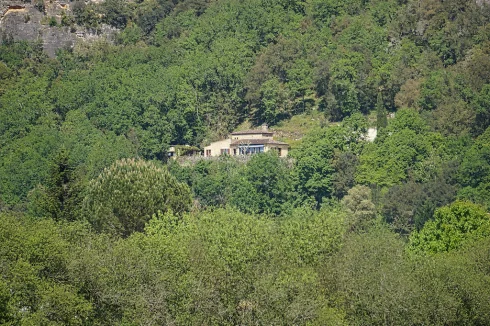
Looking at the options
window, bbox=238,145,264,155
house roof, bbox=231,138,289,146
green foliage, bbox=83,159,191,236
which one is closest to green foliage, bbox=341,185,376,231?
house roof, bbox=231,138,289,146

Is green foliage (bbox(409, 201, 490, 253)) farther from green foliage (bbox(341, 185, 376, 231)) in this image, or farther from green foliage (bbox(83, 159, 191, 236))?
green foliage (bbox(341, 185, 376, 231))

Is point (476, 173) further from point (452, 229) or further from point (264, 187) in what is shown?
point (452, 229)

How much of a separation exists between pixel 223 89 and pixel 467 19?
2823cm

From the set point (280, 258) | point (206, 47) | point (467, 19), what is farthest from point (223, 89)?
point (280, 258)

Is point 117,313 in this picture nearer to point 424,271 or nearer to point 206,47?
point 424,271

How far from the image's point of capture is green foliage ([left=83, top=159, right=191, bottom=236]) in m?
95.2

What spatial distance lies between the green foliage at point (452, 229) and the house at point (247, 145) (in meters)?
44.0

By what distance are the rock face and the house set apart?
3833cm

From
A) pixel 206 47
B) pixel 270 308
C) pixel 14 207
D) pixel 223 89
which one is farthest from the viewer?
pixel 206 47

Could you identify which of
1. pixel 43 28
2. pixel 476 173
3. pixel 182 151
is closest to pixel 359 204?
pixel 476 173

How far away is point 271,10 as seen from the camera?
162750 millimetres

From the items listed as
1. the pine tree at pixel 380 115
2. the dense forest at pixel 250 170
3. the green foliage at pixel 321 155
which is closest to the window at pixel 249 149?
the dense forest at pixel 250 170

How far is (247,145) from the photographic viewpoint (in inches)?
5522

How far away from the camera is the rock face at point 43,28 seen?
174 meters
